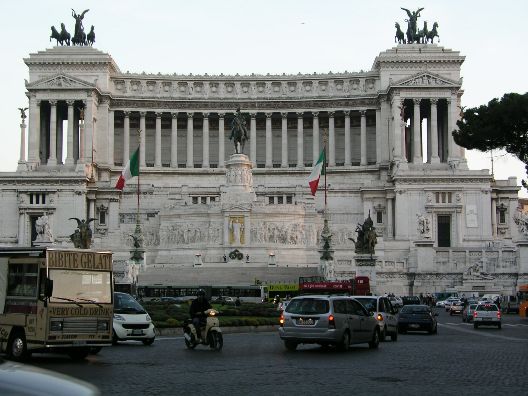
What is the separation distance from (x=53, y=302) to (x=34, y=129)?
8598 centimetres

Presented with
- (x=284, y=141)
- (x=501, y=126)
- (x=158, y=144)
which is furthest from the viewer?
(x=284, y=141)

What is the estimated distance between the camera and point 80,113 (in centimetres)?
10612

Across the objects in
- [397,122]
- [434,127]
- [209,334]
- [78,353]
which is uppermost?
[397,122]

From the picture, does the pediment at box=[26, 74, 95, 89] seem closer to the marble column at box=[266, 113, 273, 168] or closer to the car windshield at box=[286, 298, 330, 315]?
the marble column at box=[266, 113, 273, 168]

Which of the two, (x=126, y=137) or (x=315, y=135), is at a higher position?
(x=315, y=135)

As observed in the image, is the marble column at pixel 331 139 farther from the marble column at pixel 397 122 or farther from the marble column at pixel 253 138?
the marble column at pixel 253 138

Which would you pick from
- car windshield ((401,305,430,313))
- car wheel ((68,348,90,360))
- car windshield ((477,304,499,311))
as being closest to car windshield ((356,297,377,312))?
car windshield ((401,305,430,313))

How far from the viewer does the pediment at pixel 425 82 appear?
10481 centimetres

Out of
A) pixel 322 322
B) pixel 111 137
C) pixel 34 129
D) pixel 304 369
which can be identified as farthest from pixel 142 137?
pixel 304 369

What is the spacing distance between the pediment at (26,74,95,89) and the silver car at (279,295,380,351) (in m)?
82.5

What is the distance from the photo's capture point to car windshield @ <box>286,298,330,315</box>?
2692 centimetres

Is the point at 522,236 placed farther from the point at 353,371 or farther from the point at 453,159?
the point at 353,371

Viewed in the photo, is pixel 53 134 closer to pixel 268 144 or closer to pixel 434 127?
pixel 268 144

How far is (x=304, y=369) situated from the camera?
2148 cm
